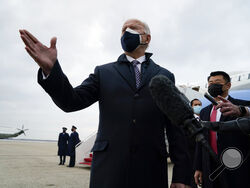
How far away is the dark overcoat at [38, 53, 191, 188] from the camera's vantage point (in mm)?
1520

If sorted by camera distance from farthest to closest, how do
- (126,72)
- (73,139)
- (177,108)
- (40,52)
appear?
(73,139)
(126,72)
(40,52)
(177,108)

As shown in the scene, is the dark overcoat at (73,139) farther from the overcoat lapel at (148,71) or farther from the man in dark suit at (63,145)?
the overcoat lapel at (148,71)

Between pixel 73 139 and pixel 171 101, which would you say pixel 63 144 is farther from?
pixel 171 101

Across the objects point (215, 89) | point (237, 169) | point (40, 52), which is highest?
point (215, 89)

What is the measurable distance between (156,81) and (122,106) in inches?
20.0

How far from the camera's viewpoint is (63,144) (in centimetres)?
1251

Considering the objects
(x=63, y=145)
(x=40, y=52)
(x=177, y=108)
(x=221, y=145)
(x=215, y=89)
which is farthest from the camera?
(x=63, y=145)

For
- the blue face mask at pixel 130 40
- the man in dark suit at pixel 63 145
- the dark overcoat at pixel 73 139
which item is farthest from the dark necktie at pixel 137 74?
the man in dark suit at pixel 63 145

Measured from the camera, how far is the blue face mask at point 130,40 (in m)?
1.88

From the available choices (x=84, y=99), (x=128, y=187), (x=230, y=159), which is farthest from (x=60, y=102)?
(x=230, y=159)

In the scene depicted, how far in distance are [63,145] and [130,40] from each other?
37.9 feet

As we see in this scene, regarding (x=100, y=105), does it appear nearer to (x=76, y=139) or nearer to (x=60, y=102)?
(x=60, y=102)

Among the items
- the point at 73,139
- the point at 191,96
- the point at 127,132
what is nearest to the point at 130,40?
the point at 127,132

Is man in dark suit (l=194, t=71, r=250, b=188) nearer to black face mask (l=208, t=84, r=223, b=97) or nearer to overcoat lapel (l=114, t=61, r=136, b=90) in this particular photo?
black face mask (l=208, t=84, r=223, b=97)
